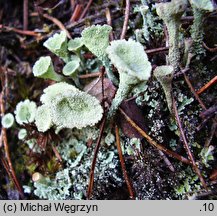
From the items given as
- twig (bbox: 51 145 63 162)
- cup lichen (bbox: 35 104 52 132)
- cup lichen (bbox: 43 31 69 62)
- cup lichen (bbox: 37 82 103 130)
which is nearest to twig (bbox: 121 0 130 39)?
cup lichen (bbox: 43 31 69 62)

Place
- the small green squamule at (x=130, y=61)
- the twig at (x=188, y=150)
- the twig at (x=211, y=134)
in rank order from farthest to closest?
1. the twig at (x=211, y=134)
2. the twig at (x=188, y=150)
3. the small green squamule at (x=130, y=61)

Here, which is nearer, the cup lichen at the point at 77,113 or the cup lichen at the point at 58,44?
the cup lichen at the point at 77,113

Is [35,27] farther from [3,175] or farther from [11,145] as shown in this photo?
[3,175]

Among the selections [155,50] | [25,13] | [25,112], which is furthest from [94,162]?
[25,13]

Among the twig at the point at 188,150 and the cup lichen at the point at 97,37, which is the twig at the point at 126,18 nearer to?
the cup lichen at the point at 97,37

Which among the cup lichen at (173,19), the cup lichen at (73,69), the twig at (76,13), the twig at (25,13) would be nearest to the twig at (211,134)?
the cup lichen at (173,19)

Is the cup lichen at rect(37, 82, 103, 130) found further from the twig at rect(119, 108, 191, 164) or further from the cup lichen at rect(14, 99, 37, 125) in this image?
the cup lichen at rect(14, 99, 37, 125)

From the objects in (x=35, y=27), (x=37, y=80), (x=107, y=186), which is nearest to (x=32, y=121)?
(x=37, y=80)

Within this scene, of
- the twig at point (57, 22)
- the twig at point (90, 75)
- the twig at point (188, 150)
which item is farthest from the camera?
the twig at point (57, 22)
